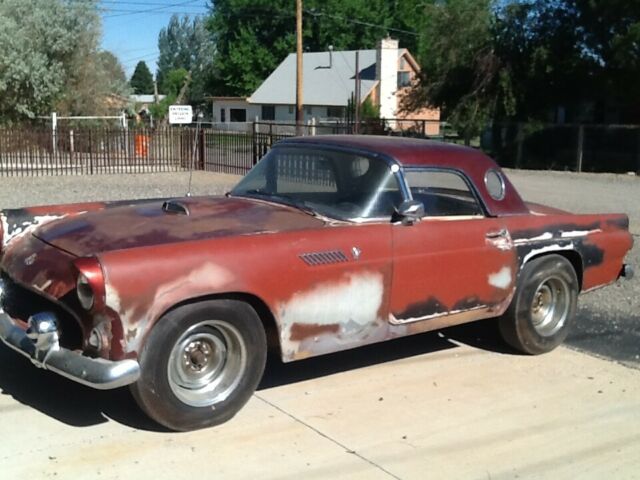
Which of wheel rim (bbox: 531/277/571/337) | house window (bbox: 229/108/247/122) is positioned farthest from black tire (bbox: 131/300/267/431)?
house window (bbox: 229/108/247/122)

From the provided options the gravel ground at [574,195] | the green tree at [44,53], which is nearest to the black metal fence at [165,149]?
the gravel ground at [574,195]

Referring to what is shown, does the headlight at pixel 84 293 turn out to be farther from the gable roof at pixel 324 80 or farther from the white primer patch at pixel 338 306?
the gable roof at pixel 324 80

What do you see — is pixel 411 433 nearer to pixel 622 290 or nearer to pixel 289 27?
pixel 622 290

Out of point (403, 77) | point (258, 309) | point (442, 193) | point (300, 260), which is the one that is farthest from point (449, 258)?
point (403, 77)

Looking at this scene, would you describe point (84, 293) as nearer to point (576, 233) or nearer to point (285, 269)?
point (285, 269)

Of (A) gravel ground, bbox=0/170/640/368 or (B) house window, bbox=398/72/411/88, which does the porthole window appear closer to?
(A) gravel ground, bbox=0/170/640/368

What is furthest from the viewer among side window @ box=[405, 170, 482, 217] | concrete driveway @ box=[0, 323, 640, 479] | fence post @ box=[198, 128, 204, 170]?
fence post @ box=[198, 128, 204, 170]

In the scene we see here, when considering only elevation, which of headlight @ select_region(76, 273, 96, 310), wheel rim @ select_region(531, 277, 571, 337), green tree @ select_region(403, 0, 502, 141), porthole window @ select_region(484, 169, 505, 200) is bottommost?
wheel rim @ select_region(531, 277, 571, 337)

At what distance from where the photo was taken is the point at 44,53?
3028 cm

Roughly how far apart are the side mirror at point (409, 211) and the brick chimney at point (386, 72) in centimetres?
5709

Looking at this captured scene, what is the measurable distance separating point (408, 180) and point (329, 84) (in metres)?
59.4

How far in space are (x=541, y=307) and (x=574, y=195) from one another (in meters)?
13.3

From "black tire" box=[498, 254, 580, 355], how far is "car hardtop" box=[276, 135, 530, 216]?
1.46 ft

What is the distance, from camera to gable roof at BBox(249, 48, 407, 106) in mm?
61875
